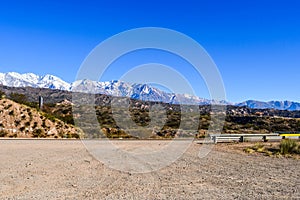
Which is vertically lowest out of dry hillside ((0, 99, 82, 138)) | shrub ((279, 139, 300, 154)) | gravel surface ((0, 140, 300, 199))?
gravel surface ((0, 140, 300, 199))

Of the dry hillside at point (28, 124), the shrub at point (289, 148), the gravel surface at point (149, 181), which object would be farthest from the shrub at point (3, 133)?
the shrub at point (289, 148)

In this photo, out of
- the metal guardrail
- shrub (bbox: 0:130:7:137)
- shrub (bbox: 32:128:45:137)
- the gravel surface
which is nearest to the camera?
the gravel surface

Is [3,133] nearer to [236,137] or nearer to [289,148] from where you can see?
[236,137]

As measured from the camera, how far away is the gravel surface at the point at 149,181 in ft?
24.8

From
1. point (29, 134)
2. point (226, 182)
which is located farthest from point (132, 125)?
point (226, 182)

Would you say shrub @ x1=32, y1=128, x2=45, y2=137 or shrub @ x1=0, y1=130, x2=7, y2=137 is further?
shrub @ x1=32, y1=128, x2=45, y2=137

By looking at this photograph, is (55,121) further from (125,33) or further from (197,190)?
(197,190)

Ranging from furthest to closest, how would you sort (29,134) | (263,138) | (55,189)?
(29,134)
(263,138)
(55,189)

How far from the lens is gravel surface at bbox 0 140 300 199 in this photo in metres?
7.57

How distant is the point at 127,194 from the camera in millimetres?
7559

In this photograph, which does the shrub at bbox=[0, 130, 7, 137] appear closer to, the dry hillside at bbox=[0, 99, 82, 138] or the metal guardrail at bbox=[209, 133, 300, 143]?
the dry hillside at bbox=[0, 99, 82, 138]

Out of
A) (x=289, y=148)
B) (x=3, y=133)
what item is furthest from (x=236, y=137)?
(x=3, y=133)

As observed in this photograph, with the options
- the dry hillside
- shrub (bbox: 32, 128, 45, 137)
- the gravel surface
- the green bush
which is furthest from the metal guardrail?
the green bush

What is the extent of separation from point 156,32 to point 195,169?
6209 mm
